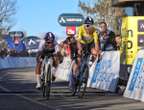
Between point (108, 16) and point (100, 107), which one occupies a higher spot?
point (108, 16)

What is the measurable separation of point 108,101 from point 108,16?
137ft

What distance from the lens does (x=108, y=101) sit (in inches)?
583

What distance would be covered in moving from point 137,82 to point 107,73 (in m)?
3.25

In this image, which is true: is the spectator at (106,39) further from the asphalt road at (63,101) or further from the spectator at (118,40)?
the asphalt road at (63,101)

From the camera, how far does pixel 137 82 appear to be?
15469mm

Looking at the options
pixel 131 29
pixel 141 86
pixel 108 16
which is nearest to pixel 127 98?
pixel 141 86

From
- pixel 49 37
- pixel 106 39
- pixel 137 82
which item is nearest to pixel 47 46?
pixel 49 37

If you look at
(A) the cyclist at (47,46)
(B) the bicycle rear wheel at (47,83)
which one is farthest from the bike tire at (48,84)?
(A) the cyclist at (47,46)

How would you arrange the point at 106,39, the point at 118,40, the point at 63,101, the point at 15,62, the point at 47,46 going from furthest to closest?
the point at 15,62, the point at 106,39, the point at 118,40, the point at 47,46, the point at 63,101

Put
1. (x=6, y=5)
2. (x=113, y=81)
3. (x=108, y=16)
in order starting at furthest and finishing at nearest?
(x=6, y=5), (x=108, y=16), (x=113, y=81)

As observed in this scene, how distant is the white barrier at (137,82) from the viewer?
15092 mm

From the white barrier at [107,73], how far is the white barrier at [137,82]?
1698 mm

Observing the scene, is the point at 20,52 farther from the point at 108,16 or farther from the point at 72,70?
the point at 72,70

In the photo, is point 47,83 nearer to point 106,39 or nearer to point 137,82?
point 137,82
